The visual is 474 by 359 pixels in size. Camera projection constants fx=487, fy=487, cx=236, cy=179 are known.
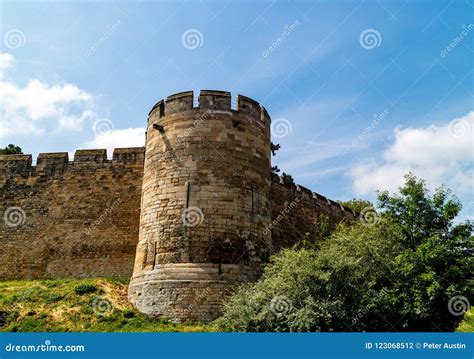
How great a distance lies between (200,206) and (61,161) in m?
8.94

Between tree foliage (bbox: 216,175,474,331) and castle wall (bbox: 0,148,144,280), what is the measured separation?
7.59m

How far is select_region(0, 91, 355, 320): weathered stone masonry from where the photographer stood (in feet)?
46.8

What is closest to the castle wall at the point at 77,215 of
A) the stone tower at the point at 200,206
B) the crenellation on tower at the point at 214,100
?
the stone tower at the point at 200,206

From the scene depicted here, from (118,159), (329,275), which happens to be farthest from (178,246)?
(118,159)

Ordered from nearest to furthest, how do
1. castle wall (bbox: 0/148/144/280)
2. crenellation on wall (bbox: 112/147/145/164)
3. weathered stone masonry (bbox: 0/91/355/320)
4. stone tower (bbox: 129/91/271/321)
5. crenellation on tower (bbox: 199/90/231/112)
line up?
stone tower (bbox: 129/91/271/321), weathered stone masonry (bbox: 0/91/355/320), crenellation on tower (bbox: 199/90/231/112), castle wall (bbox: 0/148/144/280), crenellation on wall (bbox: 112/147/145/164)

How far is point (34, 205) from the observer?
2031 cm

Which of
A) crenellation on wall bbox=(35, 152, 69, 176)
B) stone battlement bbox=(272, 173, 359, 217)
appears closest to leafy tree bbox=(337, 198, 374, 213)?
stone battlement bbox=(272, 173, 359, 217)

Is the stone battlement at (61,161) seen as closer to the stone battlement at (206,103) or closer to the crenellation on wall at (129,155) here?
the crenellation on wall at (129,155)

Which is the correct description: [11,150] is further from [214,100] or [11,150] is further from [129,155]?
[214,100]

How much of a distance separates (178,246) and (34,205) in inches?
355

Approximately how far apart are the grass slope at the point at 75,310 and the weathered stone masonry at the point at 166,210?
1.87 feet

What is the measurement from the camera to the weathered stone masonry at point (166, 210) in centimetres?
1425

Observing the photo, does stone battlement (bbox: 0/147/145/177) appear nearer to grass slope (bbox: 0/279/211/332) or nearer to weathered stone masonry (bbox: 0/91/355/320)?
weathered stone masonry (bbox: 0/91/355/320)

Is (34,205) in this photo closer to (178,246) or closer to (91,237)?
(91,237)
